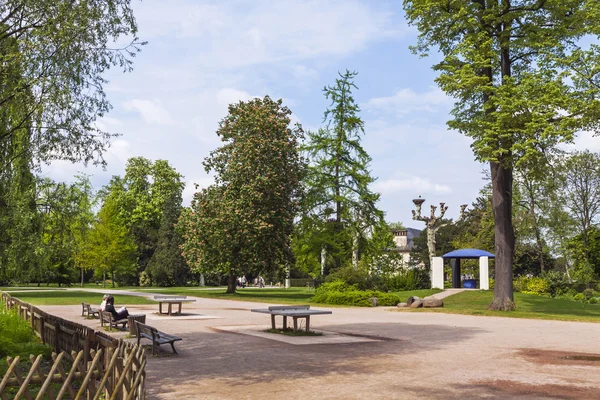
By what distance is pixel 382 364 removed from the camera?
1185 centimetres

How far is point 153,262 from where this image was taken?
68875 millimetres

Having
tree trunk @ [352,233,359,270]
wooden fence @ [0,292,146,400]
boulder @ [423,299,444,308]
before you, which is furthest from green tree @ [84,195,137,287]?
wooden fence @ [0,292,146,400]

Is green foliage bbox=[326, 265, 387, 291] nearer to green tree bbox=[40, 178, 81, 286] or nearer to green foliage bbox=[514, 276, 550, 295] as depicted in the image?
green foliage bbox=[514, 276, 550, 295]

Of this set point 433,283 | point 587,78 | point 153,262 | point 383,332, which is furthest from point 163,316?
point 153,262

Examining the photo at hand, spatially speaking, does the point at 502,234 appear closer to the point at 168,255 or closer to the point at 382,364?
the point at 382,364

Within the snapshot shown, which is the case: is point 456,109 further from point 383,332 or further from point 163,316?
point 163,316

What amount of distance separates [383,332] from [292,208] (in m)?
24.5

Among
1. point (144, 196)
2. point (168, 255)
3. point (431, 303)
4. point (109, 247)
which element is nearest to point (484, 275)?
point (431, 303)

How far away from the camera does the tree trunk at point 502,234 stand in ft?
93.8

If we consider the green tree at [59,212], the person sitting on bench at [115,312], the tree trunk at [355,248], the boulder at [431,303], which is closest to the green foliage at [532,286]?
the tree trunk at [355,248]

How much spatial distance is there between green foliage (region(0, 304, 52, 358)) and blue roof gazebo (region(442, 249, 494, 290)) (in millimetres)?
34713

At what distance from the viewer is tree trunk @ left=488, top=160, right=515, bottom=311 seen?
93.8 feet

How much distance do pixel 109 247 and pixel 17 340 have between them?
49.4 metres

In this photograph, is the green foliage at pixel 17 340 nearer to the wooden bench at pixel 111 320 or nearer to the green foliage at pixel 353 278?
the wooden bench at pixel 111 320
